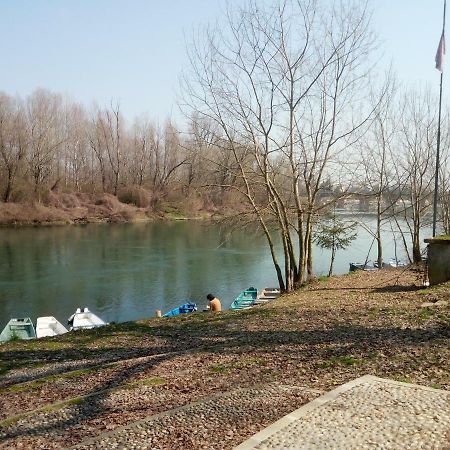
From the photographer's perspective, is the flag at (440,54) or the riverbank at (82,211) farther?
the riverbank at (82,211)

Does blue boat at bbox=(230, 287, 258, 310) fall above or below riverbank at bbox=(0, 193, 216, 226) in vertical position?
below

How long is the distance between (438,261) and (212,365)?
7.10 meters

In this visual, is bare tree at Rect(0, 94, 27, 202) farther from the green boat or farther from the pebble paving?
the pebble paving

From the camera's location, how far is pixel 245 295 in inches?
907

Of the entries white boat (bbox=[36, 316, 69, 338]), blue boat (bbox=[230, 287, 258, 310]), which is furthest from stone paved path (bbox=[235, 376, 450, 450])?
blue boat (bbox=[230, 287, 258, 310])

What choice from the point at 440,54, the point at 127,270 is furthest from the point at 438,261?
the point at 127,270

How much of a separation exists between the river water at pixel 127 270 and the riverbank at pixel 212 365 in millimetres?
8150

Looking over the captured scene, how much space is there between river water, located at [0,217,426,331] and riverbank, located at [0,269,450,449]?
8150mm

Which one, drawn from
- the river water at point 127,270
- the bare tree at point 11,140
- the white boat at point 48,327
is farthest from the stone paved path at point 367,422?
the bare tree at point 11,140

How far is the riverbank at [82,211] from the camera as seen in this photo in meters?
56.9

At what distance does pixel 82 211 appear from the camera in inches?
2436

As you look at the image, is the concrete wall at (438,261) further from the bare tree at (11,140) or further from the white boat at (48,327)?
the bare tree at (11,140)

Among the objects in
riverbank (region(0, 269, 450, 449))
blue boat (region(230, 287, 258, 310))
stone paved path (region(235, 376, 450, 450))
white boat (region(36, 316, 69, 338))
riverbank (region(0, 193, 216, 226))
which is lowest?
white boat (region(36, 316, 69, 338))

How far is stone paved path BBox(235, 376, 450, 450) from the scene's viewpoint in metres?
3.93
